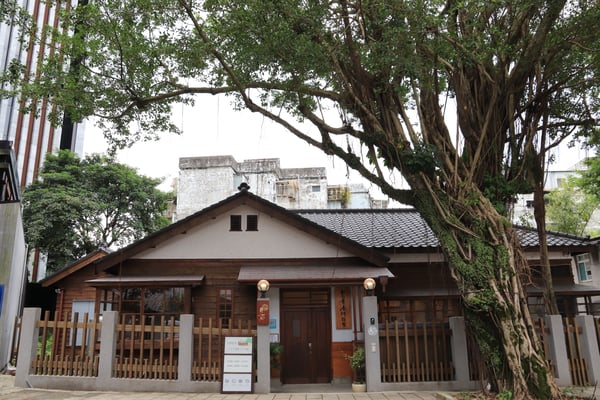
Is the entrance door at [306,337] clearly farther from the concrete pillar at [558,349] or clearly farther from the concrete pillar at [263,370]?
the concrete pillar at [558,349]

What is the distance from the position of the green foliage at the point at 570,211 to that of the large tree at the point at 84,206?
2257 cm

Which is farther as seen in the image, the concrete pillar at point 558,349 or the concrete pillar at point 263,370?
the concrete pillar at point 263,370

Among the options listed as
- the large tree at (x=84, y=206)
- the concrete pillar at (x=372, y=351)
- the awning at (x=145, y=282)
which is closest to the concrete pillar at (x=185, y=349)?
the awning at (x=145, y=282)

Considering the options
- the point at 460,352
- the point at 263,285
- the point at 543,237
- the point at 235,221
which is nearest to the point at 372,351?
the point at 460,352

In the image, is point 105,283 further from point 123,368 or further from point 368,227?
point 368,227

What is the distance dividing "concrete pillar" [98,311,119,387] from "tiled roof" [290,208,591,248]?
655 cm

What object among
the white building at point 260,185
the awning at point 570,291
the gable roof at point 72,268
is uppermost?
the white building at point 260,185

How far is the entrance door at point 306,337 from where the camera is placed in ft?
37.7

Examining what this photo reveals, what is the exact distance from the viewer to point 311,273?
1126 centimetres

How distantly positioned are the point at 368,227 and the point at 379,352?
17.8 ft

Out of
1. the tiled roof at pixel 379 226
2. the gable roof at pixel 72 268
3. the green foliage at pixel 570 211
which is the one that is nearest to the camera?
the tiled roof at pixel 379 226

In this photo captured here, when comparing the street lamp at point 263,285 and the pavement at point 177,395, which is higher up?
the street lamp at point 263,285

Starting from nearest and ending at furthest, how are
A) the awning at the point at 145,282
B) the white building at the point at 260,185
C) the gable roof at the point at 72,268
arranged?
the awning at the point at 145,282, the gable roof at the point at 72,268, the white building at the point at 260,185

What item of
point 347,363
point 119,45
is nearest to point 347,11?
point 119,45
